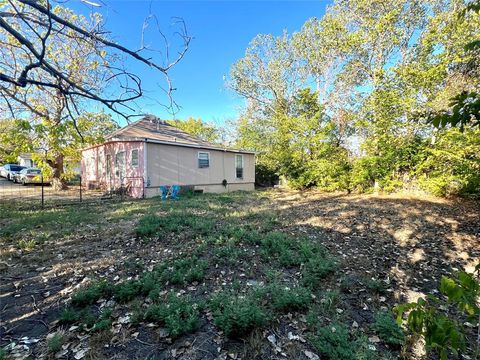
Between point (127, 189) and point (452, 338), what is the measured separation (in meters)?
11.8

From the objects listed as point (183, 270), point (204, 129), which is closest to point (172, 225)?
point (183, 270)

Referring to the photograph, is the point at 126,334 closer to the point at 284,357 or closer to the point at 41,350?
the point at 41,350

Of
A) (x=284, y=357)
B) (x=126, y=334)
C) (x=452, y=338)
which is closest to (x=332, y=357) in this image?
(x=284, y=357)

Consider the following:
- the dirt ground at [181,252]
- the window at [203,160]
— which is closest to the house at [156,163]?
the window at [203,160]

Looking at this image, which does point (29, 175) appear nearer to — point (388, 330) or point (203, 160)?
point (203, 160)

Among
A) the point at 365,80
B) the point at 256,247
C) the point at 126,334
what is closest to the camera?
the point at 126,334

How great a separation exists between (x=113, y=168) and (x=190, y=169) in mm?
3862

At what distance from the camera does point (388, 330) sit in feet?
7.64

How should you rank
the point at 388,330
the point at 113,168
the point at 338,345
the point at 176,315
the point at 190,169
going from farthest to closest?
the point at 190,169 → the point at 113,168 → the point at 176,315 → the point at 388,330 → the point at 338,345

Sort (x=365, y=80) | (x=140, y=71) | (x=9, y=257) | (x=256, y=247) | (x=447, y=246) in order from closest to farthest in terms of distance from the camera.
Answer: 1. (x=140, y=71)
2. (x=9, y=257)
3. (x=256, y=247)
4. (x=447, y=246)
5. (x=365, y=80)

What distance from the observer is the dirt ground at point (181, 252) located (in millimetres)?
2211

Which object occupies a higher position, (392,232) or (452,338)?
(452,338)

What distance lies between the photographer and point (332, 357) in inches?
79.3

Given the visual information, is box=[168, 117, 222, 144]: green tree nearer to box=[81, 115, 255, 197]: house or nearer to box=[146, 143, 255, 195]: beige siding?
box=[146, 143, 255, 195]: beige siding
